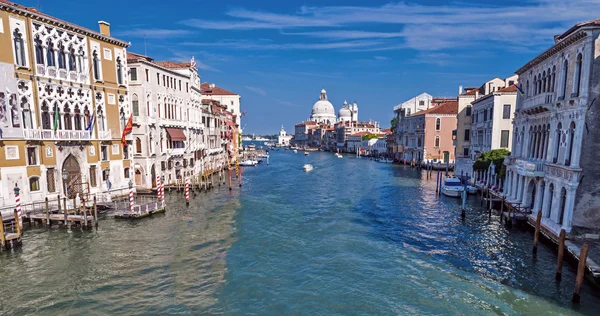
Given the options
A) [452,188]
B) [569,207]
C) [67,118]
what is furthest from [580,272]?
[67,118]

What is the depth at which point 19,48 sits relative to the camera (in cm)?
1703

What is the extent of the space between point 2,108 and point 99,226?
7.05 metres

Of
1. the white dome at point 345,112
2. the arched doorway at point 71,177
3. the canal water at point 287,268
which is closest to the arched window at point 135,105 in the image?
the arched doorway at point 71,177

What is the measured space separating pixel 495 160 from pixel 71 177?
27284 millimetres

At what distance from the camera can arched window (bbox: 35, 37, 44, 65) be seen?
1791 centimetres

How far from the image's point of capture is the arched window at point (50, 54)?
18500 mm

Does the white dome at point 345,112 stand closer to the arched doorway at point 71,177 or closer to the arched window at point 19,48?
the arched doorway at point 71,177

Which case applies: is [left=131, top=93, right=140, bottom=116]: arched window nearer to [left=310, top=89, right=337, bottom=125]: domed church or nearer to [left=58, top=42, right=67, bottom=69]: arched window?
[left=58, top=42, right=67, bottom=69]: arched window

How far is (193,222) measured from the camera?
18.9 metres

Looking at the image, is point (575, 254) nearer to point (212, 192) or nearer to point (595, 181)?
point (595, 181)

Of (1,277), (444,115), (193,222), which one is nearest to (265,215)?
(193,222)

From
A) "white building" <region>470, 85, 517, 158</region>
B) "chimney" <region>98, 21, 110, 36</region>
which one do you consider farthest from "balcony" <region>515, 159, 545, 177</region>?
"chimney" <region>98, 21, 110, 36</region>

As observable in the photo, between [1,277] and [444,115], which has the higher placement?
[444,115]

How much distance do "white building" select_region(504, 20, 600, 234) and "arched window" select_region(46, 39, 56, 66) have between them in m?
24.2
